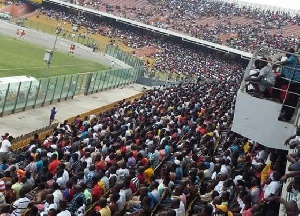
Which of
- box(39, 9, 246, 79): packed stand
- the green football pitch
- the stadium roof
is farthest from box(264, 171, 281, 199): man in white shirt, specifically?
the stadium roof

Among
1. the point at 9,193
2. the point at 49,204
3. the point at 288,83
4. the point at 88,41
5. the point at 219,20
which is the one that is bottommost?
Answer: the point at 88,41

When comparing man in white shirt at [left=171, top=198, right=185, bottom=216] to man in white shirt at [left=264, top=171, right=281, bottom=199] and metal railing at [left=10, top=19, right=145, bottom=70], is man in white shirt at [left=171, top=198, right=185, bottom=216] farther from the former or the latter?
metal railing at [left=10, top=19, right=145, bottom=70]

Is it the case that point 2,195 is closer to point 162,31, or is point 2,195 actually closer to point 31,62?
point 31,62

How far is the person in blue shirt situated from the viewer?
11.4 metres

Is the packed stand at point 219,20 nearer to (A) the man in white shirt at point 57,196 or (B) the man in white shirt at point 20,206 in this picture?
(A) the man in white shirt at point 57,196

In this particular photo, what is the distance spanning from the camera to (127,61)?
50.1 metres

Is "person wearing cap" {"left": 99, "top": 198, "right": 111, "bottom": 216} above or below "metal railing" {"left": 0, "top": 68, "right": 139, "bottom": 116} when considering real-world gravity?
above

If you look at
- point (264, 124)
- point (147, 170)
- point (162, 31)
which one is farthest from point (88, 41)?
point (264, 124)

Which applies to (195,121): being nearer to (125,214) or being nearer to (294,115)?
(294,115)

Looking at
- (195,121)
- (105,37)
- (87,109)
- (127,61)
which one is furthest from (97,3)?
(195,121)

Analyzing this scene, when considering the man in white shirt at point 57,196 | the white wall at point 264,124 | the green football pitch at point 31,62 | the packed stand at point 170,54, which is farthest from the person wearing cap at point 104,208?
the packed stand at point 170,54

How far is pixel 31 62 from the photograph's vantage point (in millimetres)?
40750

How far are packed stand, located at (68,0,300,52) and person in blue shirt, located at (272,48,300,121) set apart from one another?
1770 inches

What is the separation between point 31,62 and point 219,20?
115 feet
